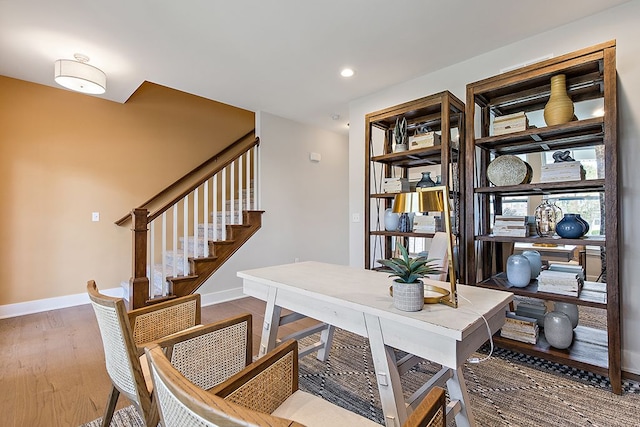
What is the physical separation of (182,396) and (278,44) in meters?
2.73

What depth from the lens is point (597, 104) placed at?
7.23 ft

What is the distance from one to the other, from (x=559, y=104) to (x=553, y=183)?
1.82 feet

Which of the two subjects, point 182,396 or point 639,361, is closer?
point 182,396

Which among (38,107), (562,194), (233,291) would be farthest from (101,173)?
(562,194)

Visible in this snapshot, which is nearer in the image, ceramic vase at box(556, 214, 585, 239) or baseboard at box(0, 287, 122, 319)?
ceramic vase at box(556, 214, 585, 239)

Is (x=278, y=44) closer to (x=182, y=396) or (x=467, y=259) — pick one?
(x=467, y=259)

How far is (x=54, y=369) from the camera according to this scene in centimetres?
222

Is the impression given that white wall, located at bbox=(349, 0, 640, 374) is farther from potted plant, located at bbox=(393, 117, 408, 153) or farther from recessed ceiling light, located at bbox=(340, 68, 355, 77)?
recessed ceiling light, located at bbox=(340, 68, 355, 77)

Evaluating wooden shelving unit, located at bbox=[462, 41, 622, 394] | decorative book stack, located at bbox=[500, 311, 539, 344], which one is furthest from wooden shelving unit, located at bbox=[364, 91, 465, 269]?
decorative book stack, located at bbox=[500, 311, 539, 344]

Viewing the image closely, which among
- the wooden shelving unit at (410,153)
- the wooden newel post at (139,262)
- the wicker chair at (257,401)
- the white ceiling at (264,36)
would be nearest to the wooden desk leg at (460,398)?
the wicker chair at (257,401)

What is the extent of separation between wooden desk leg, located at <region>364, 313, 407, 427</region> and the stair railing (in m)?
2.28

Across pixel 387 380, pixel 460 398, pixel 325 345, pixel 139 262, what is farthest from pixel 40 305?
pixel 460 398

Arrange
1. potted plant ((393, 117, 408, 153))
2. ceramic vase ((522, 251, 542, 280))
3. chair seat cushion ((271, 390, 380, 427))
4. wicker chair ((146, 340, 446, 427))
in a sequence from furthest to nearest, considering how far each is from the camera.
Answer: potted plant ((393, 117, 408, 153)) < ceramic vase ((522, 251, 542, 280)) < chair seat cushion ((271, 390, 380, 427)) < wicker chair ((146, 340, 446, 427))

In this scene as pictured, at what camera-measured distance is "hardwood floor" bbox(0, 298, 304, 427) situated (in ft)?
5.70
